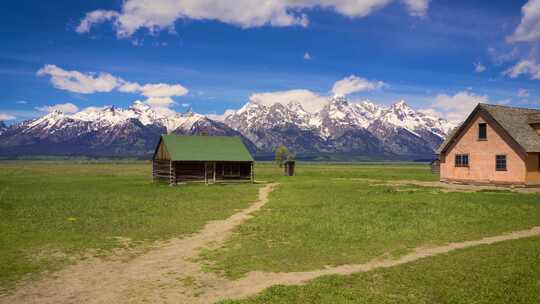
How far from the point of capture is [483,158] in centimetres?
4816

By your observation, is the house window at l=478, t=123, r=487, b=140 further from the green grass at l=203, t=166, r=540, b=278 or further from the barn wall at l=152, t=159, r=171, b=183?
the barn wall at l=152, t=159, r=171, b=183

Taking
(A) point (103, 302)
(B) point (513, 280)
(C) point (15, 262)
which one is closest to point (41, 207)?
(C) point (15, 262)

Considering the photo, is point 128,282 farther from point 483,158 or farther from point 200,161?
point 483,158

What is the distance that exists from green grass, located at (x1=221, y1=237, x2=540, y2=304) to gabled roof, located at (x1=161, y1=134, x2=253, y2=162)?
4524cm

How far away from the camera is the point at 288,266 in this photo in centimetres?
1477

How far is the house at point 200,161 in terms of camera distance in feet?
187

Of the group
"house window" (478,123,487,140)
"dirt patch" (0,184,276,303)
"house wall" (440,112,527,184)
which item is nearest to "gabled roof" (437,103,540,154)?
"house wall" (440,112,527,184)

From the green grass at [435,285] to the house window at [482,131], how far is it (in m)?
36.3

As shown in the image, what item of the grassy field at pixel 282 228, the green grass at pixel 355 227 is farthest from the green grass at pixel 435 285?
the green grass at pixel 355 227

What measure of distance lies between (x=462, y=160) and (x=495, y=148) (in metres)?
4.76

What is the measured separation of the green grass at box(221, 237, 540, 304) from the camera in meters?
11.2

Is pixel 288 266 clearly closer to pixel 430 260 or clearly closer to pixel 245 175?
pixel 430 260

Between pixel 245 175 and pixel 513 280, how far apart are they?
163 feet

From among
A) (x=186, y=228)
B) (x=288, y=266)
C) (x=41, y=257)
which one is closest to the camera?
(x=288, y=266)
